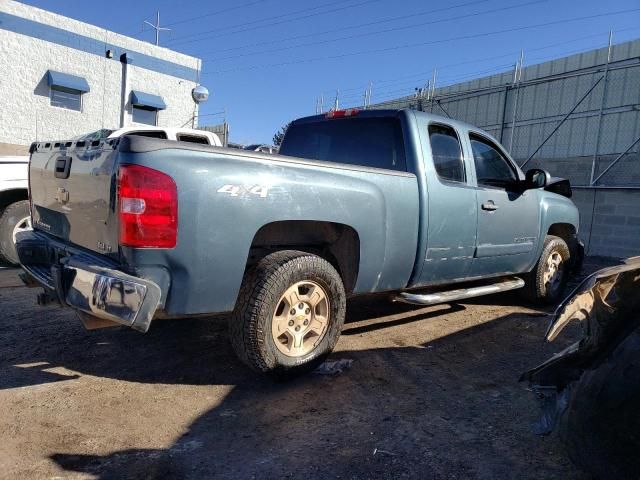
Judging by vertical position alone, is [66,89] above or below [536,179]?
above

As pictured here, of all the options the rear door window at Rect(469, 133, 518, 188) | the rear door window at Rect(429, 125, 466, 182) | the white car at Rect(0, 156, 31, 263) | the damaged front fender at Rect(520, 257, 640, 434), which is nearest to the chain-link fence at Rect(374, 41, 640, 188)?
the rear door window at Rect(469, 133, 518, 188)

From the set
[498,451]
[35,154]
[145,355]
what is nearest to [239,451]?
[498,451]

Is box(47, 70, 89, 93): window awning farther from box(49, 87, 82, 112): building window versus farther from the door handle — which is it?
the door handle

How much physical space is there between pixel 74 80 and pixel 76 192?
53.6ft

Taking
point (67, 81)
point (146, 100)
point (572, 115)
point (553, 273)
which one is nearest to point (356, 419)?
point (553, 273)

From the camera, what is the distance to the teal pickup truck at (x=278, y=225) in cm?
282

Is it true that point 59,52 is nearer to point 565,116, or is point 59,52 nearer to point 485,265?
point 565,116

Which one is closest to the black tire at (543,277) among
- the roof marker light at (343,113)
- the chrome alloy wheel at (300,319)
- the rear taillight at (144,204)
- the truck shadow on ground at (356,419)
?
the truck shadow on ground at (356,419)

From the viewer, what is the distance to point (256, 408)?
3.21 m

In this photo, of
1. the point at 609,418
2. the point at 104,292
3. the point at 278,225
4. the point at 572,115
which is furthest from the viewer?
the point at 572,115

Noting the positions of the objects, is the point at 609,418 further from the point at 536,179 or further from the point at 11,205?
the point at 11,205

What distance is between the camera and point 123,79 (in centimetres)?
1875

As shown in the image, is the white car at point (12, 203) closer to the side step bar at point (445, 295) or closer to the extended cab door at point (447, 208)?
the extended cab door at point (447, 208)

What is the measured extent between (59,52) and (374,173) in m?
17.1
